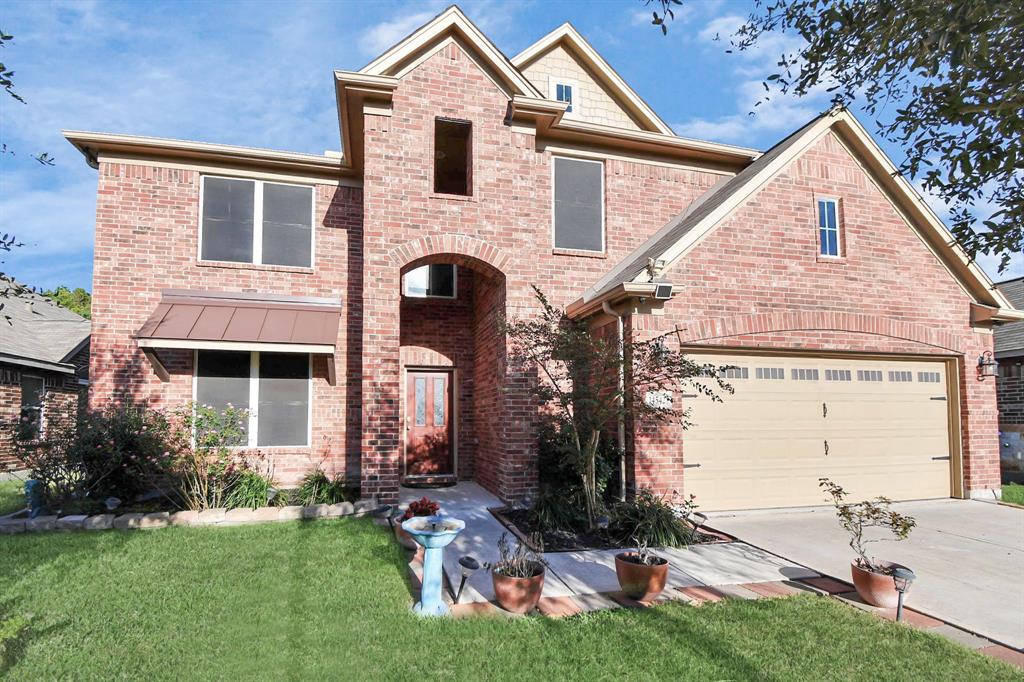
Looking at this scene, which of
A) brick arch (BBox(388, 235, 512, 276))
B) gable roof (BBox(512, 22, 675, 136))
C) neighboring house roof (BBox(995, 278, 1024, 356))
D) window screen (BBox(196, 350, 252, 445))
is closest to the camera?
brick arch (BBox(388, 235, 512, 276))

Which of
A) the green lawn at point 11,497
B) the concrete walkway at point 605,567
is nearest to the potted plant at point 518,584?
the concrete walkway at point 605,567

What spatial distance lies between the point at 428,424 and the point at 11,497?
751 cm

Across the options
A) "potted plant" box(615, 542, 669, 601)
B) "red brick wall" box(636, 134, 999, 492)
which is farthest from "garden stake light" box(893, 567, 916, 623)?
"red brick wall" box(636, 134, 999, 492)

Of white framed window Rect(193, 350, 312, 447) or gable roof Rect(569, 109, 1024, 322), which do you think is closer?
gable roof Rect(569, 109, 1024, 322)

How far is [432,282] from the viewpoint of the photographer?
1255 cm

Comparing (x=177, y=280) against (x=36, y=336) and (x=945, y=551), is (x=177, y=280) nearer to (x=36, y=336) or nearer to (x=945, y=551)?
(x=36, y=336)

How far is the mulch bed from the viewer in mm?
7145

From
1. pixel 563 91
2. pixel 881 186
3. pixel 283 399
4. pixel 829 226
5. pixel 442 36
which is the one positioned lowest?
pixel 283 399

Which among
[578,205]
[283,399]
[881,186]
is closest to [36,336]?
[283,399]

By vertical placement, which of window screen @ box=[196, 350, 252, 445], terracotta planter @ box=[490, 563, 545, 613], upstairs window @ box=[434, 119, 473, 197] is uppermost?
upstairs window @ box=[434, 119, 473, 197]

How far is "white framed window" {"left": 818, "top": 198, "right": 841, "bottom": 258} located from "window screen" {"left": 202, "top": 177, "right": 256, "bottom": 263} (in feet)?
33.9

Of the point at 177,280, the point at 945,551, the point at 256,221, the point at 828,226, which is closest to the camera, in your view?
the point at 945,551

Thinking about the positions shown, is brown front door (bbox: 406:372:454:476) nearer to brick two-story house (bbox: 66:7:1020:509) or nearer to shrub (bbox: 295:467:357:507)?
brick two-story house (bbox: 66:7:1020:509)

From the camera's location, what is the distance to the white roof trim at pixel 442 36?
9695 millimetres
